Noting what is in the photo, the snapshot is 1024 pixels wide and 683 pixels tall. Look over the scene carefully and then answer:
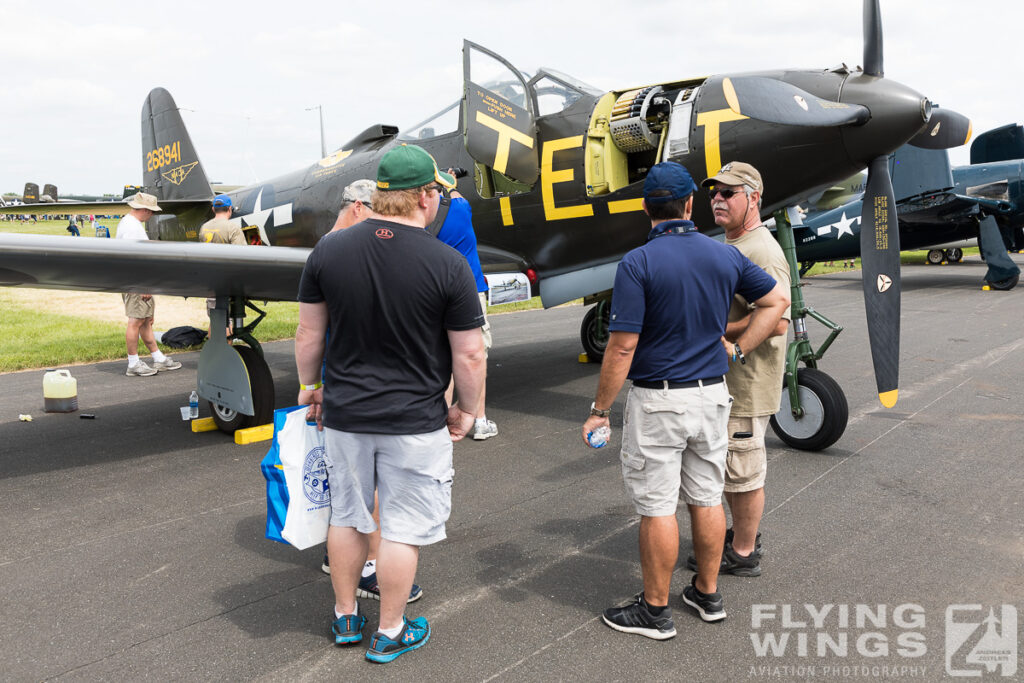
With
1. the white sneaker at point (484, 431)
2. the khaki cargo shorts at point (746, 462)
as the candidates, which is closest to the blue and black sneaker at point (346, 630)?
the khaki cargo shorts at point (746, 462)

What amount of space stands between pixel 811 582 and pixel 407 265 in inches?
87.7

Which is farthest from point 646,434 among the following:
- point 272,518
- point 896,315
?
point 896,315

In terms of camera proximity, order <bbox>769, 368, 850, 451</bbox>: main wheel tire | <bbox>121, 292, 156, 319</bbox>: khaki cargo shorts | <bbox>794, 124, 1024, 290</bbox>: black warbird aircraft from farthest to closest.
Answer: <bbox>794, 124, 1024, 290</bbox>: black warbird aircraft → <bbox>121, 292, 156, 319</bbox>: khaki cargo shorts → <bbox>769, 368, 850, 451</bbox>: main wheel tire

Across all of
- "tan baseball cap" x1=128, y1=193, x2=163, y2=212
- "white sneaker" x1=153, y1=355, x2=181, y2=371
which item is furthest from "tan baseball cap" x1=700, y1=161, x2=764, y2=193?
"white sneaker" x1=153, y1=355, x2=181, y2=371

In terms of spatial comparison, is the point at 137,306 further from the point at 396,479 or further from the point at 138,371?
the point at 396,479

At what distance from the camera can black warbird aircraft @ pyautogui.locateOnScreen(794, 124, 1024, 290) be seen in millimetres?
16422

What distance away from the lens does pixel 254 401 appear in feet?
18.0

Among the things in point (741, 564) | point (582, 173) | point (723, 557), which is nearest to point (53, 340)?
point (582, 173)

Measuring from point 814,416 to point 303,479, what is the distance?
3527 millimetres

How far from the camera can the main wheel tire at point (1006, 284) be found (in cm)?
1608

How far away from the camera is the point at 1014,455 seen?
480 centimetres

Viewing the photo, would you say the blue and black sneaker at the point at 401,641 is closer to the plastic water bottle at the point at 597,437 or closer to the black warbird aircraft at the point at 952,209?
the plastic water bottle at the point at 597,437

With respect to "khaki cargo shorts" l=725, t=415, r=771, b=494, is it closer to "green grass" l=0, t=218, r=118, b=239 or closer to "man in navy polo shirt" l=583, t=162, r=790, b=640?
"man in navy polo shirt" l=583, t=162, r=790, b=640

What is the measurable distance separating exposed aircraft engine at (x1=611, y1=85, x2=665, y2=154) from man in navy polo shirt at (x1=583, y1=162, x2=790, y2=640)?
2.90 m
